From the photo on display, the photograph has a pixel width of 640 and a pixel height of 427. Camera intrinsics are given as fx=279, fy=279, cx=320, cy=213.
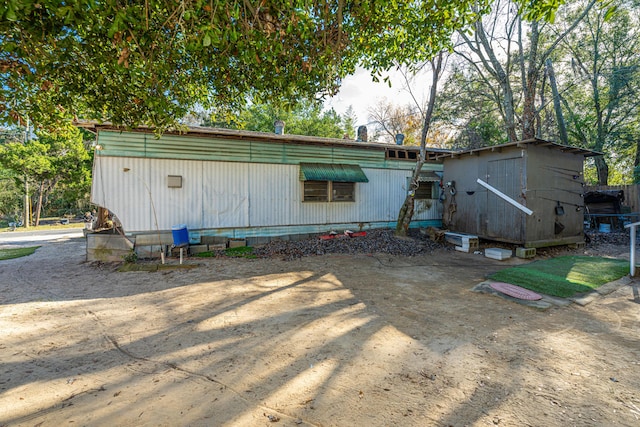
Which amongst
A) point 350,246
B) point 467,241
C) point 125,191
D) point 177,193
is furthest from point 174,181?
point 467,241

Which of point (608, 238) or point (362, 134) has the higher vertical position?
point (362, 134)

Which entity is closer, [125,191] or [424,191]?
[125,191]

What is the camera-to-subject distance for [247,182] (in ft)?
29.2

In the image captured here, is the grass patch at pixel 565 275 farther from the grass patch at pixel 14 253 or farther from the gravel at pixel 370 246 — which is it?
the grass patch at pixel 14 253

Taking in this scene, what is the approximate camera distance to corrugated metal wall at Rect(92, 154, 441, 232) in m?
7.50

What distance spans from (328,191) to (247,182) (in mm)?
2833

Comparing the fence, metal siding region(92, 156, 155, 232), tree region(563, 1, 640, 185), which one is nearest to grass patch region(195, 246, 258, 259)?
metal siding region(92, 156, 155, 232)

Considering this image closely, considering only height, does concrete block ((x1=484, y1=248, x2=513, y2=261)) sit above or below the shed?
below

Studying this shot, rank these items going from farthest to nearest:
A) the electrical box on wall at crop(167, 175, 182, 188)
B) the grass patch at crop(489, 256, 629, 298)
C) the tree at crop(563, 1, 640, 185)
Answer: the tree at crop(563, 1, 640, 185) → the electrical box on wall at crop(167, 175, 182, 188) → the grass patch at crop(489, 256, 629, 298)

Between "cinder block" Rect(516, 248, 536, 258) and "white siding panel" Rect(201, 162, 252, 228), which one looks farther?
"white siding panel" Rect(201, 162, 252, 228)

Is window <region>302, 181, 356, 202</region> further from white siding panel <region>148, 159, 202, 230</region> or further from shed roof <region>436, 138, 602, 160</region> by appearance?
shed roof <region>436, 138, 602, 160</region>

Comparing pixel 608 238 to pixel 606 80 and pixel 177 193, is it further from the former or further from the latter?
pixel 177 193

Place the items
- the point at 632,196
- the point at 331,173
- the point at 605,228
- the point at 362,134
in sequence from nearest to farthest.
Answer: the point at 331,173, the point at 605,228, the point at 632,196, the point at 362,134

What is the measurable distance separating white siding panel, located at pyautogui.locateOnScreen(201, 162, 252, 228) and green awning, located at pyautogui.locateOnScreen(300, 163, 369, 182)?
1.89 m
